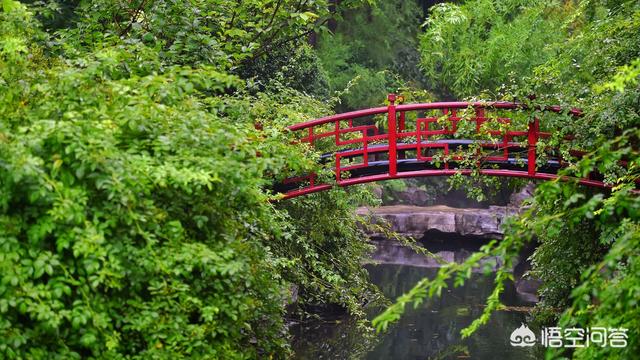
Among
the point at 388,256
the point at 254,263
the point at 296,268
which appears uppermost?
the point at 254,263

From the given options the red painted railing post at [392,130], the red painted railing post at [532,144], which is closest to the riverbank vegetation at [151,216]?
the red painted railing post at [532,144]

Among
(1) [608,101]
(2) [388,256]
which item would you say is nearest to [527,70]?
(2) [388,256]

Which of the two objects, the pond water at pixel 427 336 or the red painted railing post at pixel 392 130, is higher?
the red painted railing post at pixel 392 130

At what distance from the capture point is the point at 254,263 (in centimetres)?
686

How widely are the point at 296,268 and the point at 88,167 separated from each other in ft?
15.6

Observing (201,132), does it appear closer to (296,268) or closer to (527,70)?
(296,268)

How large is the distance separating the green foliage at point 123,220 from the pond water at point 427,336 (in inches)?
185

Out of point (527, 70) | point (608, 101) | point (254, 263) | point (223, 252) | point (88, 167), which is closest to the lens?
point (88, 167)

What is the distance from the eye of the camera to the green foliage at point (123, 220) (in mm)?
5379

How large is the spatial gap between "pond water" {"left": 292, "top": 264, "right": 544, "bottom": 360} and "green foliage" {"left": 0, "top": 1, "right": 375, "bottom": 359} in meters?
4.70

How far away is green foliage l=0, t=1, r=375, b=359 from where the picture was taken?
5.38 metres

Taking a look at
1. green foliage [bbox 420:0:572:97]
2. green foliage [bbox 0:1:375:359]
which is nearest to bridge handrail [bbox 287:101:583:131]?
green foliage [bbox 0:1:375:359]

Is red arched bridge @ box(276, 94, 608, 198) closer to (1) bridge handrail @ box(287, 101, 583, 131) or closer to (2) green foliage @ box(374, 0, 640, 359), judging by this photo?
(1) bridge handrail @ box(287, 101, 583, 131)

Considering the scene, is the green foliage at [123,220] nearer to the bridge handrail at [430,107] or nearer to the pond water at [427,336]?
the bridge handrail at [430,107]
